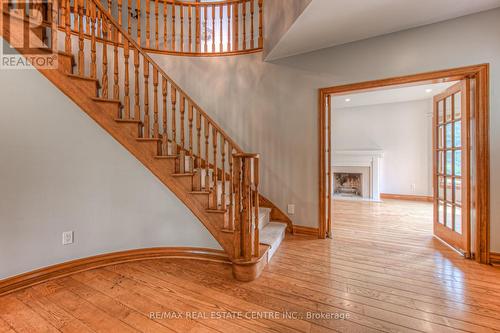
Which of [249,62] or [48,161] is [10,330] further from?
[249,62]

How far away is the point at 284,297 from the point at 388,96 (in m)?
5.23

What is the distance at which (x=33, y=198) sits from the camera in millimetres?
1851

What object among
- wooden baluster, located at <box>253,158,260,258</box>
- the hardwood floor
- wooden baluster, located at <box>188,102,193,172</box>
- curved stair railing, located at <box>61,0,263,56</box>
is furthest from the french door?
wooden baluster, located at <box>188,102,193,172</box>

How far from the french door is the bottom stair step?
200cm

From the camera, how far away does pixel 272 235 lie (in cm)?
256

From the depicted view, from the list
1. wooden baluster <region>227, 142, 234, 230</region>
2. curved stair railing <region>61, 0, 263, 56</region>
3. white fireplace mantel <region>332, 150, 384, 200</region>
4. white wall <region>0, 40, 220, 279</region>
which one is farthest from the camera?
white fireplace mantel <region>332, 150, 384, 200</region>

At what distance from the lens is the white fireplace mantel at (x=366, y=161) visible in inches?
214

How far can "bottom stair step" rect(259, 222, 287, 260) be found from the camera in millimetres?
→ 2364

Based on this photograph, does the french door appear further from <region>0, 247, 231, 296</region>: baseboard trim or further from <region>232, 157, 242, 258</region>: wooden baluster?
<region>0, 247, 231, 296</region>: baseboard trim

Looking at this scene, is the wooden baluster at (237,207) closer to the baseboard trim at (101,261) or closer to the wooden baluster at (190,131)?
the baseboard trim at (101,261)

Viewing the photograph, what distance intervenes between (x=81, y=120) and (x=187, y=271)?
1781 mm

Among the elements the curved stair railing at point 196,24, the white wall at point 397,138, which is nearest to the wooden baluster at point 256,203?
the curved stair railing at point 196,24

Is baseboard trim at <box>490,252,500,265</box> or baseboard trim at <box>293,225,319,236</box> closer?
baseboard trim at <box>490,252,500,265</box>

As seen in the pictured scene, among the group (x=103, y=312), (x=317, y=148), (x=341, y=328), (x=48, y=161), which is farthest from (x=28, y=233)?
(x=317, y=148)
